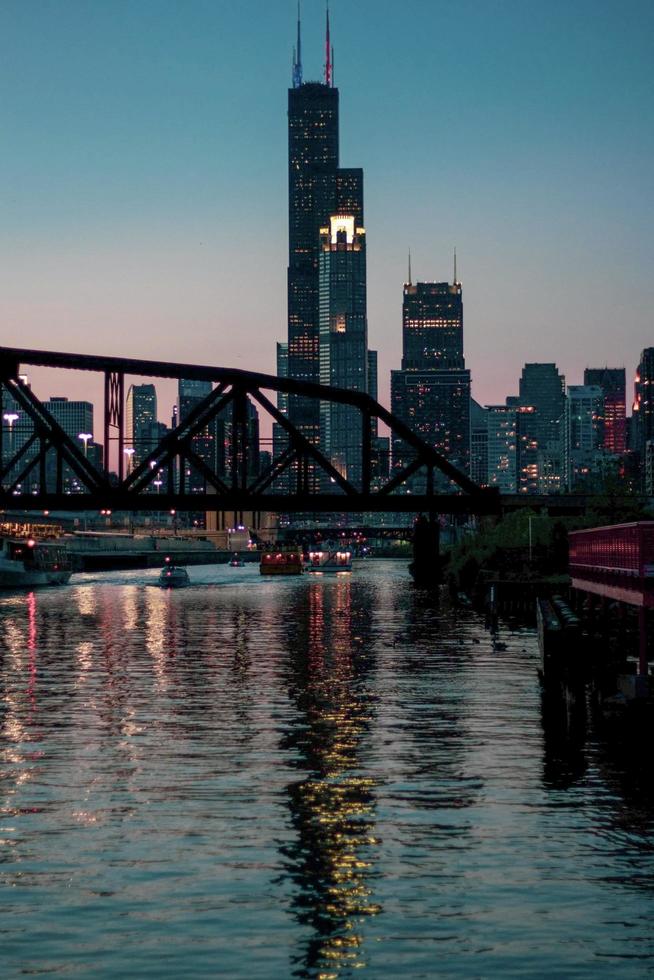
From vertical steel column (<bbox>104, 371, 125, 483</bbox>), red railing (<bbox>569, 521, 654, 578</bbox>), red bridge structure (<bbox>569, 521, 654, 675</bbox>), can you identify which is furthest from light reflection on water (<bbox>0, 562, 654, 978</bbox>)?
vertical steel column (<bbox>104, 371, 125, 483</bbox>)

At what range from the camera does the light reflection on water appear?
591 inches

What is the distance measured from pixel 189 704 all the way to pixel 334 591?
106 metres

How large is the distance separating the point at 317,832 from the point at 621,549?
52.8 ft

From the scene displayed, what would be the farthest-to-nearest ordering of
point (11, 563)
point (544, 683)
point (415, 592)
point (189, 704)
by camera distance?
point (11, 563) < point (415, 592) < point (544, 683) < point (189, 704)

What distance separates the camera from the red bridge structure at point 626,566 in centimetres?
2922

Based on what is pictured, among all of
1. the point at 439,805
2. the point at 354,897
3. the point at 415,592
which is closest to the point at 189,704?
the point at 439,805

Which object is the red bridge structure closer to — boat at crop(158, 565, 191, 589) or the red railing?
the red railing

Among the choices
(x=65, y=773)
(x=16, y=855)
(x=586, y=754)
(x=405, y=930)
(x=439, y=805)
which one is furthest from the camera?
(x=586, y=754)

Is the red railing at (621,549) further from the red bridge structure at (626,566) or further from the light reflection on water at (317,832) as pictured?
the light reflection on water at (317,832)

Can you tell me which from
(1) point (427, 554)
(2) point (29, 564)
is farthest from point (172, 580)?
(1) point (427, 554)

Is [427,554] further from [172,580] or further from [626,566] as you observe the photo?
[626,566]

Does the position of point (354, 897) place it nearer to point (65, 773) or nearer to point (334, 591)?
point (65, 773)

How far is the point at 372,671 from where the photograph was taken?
48812 mm

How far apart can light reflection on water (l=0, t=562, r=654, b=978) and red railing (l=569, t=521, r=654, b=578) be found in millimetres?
3953
